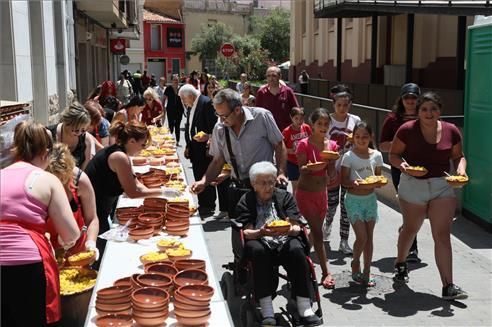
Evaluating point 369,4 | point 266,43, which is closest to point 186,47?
point 266,43

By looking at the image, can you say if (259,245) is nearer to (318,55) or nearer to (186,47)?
(318,55)

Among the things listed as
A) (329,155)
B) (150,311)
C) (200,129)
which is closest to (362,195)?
(329,155)

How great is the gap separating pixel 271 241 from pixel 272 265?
19 cm

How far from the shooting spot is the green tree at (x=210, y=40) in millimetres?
71000

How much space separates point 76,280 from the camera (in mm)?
4105

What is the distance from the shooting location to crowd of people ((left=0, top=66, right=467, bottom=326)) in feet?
11.4

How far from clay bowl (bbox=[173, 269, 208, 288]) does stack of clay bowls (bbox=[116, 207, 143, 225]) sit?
1.38 meters

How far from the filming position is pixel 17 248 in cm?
343

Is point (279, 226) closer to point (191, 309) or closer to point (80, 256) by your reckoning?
point (191, 309)

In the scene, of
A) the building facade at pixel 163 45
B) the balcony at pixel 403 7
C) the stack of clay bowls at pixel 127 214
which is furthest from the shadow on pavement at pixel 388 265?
the building facade at pixel 163 45

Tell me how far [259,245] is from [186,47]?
233ft

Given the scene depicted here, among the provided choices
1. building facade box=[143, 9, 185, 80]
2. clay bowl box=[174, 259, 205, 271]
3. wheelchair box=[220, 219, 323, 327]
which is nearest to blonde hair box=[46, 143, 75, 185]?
clay bowl box=[174, 259, 205, 271]

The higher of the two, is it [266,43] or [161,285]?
[266,43]

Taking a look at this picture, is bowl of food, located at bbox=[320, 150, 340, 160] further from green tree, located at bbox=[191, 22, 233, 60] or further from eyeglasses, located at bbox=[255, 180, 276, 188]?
green tree, located at bbox=[191, 22, 233, 60]
